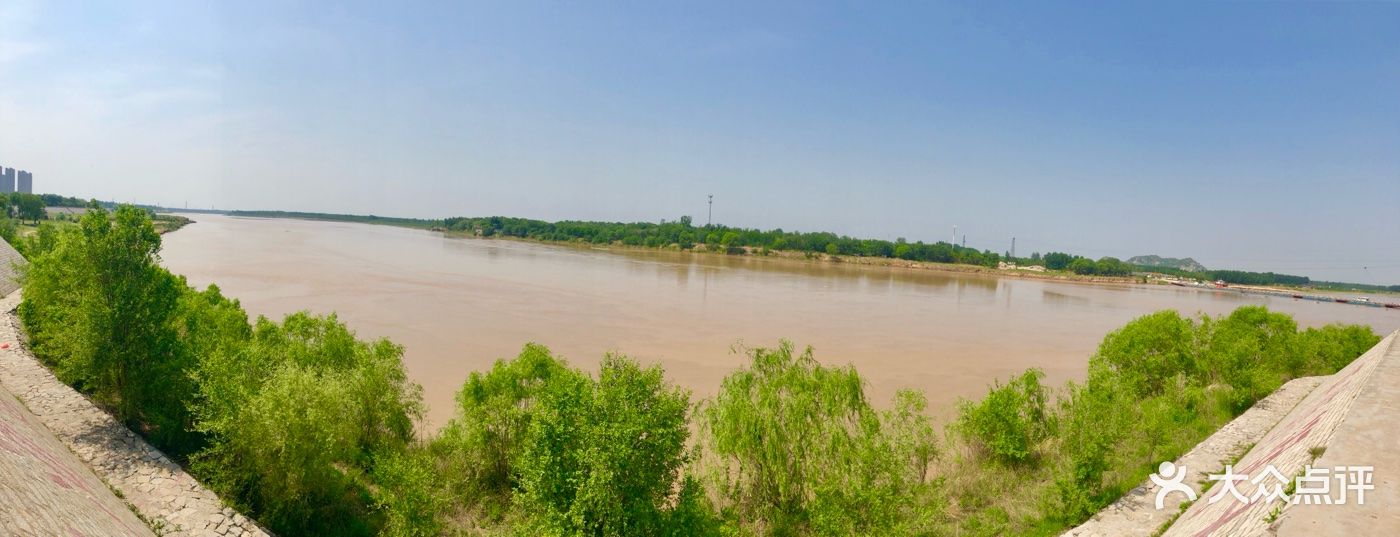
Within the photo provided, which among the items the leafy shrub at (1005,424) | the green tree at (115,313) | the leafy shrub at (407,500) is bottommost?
the leafy shrub at (407,500)

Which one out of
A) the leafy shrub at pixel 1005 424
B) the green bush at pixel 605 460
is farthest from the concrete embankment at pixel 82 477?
the leafy shrub at pixel 1005 424

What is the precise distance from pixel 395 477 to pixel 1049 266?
12225cm

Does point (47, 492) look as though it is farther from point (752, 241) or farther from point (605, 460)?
point (752, 241)

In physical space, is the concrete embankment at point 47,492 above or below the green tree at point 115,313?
below

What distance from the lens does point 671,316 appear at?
3291cm

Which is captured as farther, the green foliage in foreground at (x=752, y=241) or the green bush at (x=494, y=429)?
the green foliage in foreground at (x=752, y=241)

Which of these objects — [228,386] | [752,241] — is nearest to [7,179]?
[752,241]

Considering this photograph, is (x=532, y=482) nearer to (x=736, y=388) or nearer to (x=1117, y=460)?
(x=736, y=388)

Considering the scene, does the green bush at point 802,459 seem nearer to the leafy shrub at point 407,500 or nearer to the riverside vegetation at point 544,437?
the riverside vegetation at point 544,437

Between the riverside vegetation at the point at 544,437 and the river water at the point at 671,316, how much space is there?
392cm

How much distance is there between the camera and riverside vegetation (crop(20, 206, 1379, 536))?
8.16 metres

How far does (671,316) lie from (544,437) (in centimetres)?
2508

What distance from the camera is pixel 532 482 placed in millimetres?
7742

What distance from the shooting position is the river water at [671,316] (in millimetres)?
22547
